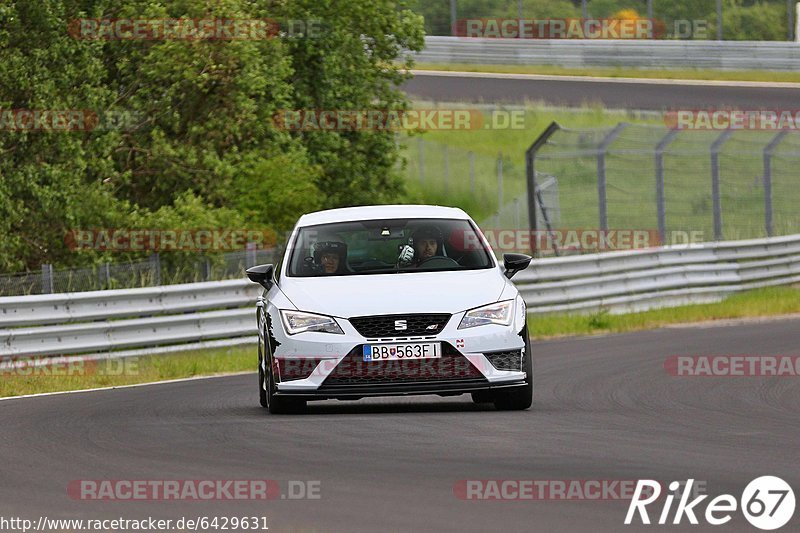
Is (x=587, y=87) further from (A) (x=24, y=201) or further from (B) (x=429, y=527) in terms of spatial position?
(B) (x=429, y=527)

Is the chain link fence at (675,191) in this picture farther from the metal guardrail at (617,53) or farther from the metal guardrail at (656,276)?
the metal guardrail at (656,276)

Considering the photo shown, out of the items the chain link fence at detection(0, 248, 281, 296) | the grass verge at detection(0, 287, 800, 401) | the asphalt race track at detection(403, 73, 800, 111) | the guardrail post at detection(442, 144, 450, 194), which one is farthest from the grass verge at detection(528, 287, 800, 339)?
the guardrail post at detection(442, 144, 450, 194)

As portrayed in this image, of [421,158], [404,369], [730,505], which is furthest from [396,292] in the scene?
[421,158]

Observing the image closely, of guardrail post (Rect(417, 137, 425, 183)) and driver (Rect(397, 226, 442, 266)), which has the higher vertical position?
driver (Rect(397, 226, 442, 266))

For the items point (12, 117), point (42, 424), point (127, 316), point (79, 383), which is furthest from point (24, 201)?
point (42, 424)

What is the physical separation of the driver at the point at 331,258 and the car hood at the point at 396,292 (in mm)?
180

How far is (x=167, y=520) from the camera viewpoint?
7.54 m

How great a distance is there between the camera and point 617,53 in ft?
164

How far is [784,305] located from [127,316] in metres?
10.9

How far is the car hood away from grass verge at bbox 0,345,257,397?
497cm

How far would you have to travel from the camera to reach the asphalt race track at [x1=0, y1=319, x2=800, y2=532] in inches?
302

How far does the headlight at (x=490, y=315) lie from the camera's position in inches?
463

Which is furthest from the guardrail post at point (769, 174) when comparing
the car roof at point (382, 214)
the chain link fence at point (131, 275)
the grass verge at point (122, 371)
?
the car roof at point (382, 214)

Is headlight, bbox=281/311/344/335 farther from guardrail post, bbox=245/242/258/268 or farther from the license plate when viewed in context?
guardrail post, bbox=245/242/258/268
